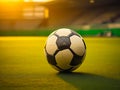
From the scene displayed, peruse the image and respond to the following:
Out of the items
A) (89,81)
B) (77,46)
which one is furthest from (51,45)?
(89,81)

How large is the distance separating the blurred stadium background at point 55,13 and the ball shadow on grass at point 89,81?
2503 centimetres

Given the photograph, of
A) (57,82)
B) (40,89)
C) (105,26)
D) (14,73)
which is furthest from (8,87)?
(105,26)

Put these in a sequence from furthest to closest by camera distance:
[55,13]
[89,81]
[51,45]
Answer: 1. [55,13]
2. [51,45]
3. [89,81]

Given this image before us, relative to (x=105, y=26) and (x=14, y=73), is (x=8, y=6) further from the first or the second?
(x=14, y=73)

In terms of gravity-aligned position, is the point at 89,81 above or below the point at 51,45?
below

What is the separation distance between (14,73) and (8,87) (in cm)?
114

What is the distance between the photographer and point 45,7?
3281 centimetres

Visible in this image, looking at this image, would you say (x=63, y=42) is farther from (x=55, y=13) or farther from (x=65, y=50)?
(x=55, y=13)

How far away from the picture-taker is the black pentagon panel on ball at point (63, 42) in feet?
14.1

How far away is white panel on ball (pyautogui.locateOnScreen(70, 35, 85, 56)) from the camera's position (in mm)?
4315

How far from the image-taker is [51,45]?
14.4 ft

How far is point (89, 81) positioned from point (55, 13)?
2993 centimetres

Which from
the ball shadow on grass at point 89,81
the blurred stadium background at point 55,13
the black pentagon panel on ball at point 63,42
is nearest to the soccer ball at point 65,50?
the black pentagon panel on ball at point 63,42

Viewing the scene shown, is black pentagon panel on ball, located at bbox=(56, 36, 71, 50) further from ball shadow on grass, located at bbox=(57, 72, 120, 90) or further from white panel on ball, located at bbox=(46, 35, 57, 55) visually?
ball shadow on grass, located at bbox=(57, 72, 120, 90)
